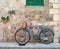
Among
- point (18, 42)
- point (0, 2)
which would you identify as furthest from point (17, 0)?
point (18, 42)

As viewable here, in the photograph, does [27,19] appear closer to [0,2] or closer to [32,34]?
[32,34]

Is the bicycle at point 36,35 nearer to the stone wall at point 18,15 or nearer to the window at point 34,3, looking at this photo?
the stone wall at point 18,15

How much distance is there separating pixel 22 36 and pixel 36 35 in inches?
A: 21.1

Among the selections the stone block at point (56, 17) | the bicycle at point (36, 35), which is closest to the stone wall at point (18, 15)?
the stone block at point (56, 17)

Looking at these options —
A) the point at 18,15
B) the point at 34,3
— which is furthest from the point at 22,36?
the point at 34,3

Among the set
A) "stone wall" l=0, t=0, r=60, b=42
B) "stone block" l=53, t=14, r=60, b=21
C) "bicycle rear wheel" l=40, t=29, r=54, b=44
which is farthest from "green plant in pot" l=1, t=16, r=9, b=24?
"stone block" l=53, t=14, r=60, b=21

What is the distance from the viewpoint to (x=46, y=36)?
726 cm

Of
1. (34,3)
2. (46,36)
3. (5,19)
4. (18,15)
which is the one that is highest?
(34,3)

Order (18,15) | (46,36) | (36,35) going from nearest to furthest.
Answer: (46,36)
(36,35)
(18,15)

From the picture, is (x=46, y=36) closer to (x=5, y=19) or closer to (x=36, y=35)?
(x=36, y=35)

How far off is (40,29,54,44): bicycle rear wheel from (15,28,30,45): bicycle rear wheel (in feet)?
1.73

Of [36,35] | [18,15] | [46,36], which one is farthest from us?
[18,15]

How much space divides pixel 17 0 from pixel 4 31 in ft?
4.18

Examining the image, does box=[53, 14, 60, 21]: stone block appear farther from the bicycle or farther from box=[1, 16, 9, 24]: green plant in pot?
box=[1, 16, 9, 24]: green plant in pot
